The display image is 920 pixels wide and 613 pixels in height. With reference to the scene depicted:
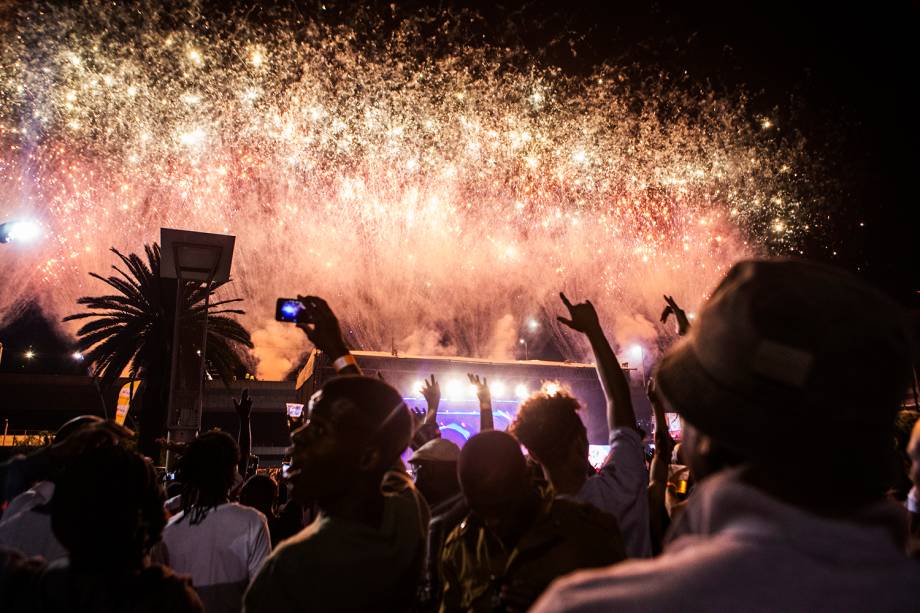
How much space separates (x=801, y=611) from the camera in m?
0.94

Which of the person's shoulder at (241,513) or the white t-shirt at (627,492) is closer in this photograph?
the white t-shirt at (627,492)

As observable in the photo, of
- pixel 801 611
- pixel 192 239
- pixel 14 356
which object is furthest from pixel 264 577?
pixel 14 356

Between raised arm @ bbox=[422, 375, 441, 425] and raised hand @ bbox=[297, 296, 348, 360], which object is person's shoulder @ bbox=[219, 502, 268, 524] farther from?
raised arm @ bbox=[422, 375, 441, 425]

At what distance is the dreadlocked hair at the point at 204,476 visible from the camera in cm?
409

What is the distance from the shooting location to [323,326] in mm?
3852

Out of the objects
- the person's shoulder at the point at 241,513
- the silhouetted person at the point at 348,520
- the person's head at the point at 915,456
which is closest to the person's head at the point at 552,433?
the silhouetted person at the point at 348,520

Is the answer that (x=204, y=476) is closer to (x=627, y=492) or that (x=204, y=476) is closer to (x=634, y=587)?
(x=627, y=492)

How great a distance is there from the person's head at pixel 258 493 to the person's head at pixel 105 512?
368 centimetres

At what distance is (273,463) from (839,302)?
48.8 metres

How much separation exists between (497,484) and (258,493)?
414 centimetres

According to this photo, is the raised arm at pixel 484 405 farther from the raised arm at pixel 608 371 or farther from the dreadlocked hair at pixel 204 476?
the dreadlocked hair at pixel 204 476

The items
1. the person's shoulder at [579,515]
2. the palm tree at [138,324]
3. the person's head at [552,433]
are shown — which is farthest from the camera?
the palm tree at [138,324]

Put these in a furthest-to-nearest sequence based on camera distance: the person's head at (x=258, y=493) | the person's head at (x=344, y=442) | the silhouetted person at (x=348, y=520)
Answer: the person's head at (x=258, y=493) < the person's head at (x=344, y=442) < the silhouetted person at (x=348, y=520)

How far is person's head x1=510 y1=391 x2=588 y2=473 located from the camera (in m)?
3.26
